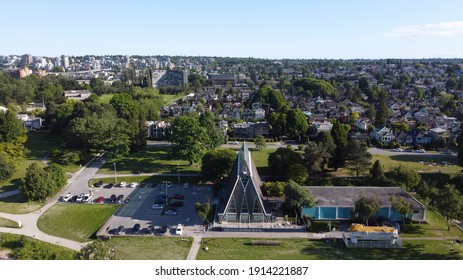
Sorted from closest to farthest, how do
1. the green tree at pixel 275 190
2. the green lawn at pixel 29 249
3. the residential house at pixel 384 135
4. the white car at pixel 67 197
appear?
1. the green lawn at pixel 29 249
2. the green tree at pixel 275 190
3. the white car at pixel 67 197
4. the residential house at pixel 384 135

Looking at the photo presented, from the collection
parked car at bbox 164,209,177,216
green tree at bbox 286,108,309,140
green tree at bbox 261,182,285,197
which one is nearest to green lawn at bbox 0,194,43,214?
parked car at bbox 164,209,177,216

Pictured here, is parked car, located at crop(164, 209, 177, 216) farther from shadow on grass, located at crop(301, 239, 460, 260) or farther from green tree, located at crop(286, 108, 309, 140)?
green tree, located at crop(286, 108, 309, 140)

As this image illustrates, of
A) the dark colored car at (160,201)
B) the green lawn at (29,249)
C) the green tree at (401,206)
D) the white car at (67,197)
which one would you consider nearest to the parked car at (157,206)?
the dark colored car at (160,201)

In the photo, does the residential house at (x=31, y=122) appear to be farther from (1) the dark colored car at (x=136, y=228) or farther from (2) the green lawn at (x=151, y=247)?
(2) the green lawn at (x=151, y=247)

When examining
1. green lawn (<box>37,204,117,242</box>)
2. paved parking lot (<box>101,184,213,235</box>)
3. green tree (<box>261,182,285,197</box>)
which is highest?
green tree (<box>261,182,285,197</box>)

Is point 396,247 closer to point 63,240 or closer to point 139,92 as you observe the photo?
point 63,240

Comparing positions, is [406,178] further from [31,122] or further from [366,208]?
[31,122]

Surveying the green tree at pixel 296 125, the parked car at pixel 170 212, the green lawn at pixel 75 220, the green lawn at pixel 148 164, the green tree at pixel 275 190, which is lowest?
the green lawn at pixel 75 220
